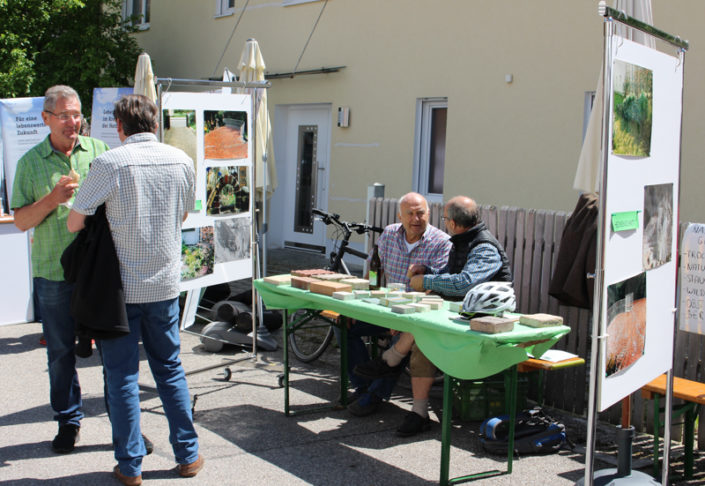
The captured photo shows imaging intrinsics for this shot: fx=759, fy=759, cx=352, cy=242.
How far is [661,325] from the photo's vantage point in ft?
12.4

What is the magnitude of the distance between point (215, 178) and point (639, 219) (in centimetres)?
358

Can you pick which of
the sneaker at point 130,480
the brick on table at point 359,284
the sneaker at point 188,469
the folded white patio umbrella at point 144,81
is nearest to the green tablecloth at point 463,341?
the brick on table at point 359,284

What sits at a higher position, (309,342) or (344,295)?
(344,295)

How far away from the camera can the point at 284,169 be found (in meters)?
13.1

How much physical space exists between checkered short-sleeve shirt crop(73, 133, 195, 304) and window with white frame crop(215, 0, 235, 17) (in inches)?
416

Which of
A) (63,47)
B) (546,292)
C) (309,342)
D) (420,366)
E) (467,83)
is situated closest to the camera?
(420,366)

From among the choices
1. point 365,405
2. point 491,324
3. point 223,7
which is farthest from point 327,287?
point 223,7

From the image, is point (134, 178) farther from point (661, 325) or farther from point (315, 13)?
point (315, 13)

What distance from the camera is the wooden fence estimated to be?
523 centimetres

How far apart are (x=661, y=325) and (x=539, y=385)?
1.48 meters

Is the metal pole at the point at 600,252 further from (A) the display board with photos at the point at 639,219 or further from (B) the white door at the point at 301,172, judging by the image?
(B) the white door at the point at 301,172

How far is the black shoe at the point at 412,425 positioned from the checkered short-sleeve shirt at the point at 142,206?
1777 mm

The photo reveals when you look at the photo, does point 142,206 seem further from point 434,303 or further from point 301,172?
A: point 301,172

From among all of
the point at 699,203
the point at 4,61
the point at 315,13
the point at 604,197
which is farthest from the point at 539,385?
the point at 4,61
